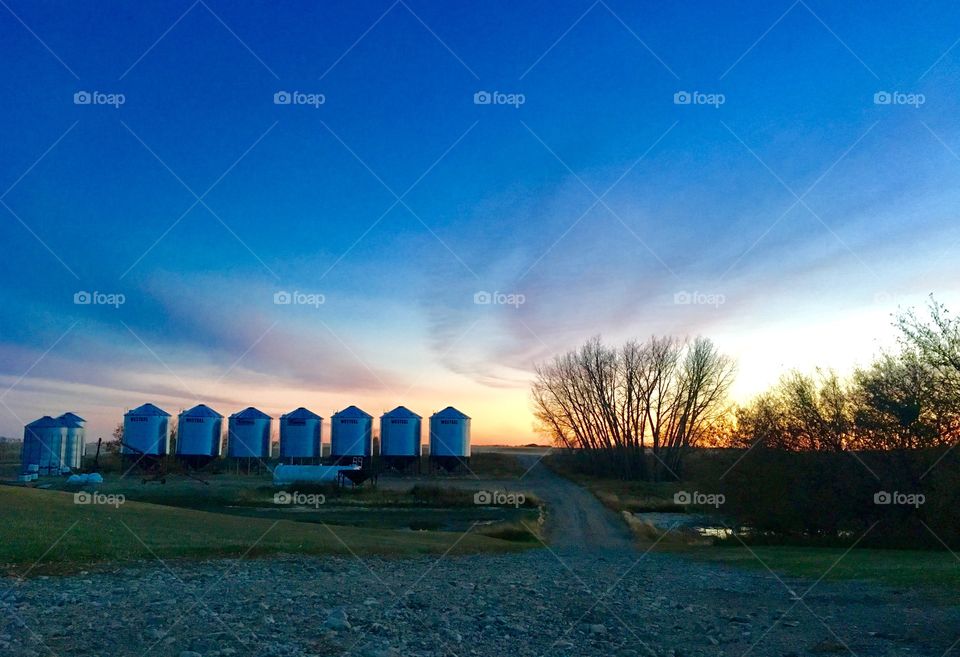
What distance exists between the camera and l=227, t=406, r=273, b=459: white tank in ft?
284

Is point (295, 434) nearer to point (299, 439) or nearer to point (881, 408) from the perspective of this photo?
point (299, 439)

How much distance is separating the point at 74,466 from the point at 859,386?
7909 cm

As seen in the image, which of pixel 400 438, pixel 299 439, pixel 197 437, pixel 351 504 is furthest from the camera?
pixel 400 438

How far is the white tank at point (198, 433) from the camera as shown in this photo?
8350 cm

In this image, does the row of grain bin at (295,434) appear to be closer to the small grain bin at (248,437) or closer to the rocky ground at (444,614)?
the small grain bin at (248,437)

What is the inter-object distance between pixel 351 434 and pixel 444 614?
244 ft

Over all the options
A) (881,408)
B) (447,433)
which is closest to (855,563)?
(881,408)

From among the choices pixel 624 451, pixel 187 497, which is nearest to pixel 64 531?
pixel 187 497

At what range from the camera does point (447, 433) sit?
90.2 metres

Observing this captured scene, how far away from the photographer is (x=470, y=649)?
11836 millimetres

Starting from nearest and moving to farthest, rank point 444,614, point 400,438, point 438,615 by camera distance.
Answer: point 438,615 → point 444,614 → point 400,438

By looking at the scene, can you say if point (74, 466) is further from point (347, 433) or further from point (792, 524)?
point (792, 524)

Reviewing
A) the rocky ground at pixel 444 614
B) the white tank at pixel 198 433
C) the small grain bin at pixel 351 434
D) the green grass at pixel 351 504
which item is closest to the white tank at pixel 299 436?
the small grain bin at pixel 351 434

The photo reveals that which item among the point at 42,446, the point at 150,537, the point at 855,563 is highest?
the point at 42,446
